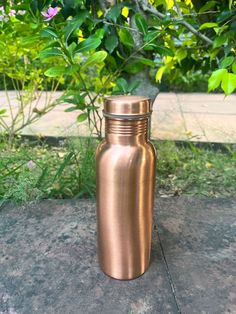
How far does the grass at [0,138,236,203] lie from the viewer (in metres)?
1.63

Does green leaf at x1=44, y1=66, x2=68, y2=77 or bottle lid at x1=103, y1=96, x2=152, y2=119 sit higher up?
green leaf at x1=44, y1=66, x2=68, y2=77

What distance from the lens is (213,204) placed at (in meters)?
1.54

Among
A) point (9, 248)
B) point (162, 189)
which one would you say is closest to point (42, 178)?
point (9, 248)

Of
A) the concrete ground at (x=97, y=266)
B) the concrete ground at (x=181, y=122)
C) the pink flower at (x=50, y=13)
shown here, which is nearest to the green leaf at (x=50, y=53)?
the pink flower at (x=50, y=13)

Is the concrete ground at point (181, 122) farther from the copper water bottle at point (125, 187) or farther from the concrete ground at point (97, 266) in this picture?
the copper water bottle at point (125, 187)

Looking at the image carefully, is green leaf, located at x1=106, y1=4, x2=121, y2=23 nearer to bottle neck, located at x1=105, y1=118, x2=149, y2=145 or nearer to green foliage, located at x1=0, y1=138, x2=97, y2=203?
bottle neck, located at x1=105, y1=118, x2=149, y2=145

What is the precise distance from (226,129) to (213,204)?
1649 millimetres

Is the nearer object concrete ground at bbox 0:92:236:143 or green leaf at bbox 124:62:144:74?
green leaf at bbox 124:62:144:74

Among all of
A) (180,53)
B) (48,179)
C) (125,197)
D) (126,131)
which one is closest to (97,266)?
(125,197)

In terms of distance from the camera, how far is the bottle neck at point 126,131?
0.88 metres

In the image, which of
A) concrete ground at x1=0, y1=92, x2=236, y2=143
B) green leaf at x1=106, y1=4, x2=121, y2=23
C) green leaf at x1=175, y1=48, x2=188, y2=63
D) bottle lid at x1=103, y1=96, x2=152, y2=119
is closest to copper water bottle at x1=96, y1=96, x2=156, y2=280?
bottle lid at x1=103, y1=96, x2=152, y2=119

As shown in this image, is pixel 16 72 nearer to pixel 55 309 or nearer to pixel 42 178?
pixel 42 178

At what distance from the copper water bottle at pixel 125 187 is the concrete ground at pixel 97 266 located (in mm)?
87

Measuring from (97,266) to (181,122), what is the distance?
2434 millimetres
